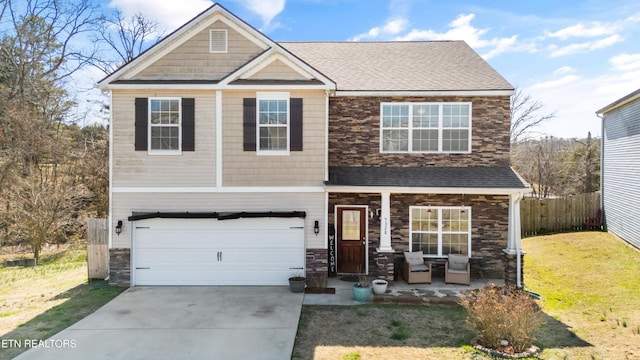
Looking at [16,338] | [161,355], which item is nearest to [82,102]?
[16,338]

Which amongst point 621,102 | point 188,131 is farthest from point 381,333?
point 621,102

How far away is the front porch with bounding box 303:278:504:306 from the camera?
391 inches

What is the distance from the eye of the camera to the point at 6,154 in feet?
70.2

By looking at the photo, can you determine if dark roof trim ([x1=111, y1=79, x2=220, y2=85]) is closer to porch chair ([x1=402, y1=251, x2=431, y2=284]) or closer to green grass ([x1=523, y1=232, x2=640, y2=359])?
porch chair ([x1=402, y1=251, x2=431, y2=284])

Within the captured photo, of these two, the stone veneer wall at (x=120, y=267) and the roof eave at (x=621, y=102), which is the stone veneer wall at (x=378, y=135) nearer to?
the roof eave at (x=621, y=102)

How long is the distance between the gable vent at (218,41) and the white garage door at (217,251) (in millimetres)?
5211

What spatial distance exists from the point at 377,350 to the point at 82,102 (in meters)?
25.8

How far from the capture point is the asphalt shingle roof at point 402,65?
41.3 feet

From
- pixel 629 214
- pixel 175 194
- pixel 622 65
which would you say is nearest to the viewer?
pixel 175 194

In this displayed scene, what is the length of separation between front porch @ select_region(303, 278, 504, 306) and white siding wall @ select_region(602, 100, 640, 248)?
804 centimetres

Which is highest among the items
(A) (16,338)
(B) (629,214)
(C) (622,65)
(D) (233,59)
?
(C) (622,65)

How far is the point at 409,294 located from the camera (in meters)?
10.3

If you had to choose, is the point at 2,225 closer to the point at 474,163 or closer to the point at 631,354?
the point at 474,163

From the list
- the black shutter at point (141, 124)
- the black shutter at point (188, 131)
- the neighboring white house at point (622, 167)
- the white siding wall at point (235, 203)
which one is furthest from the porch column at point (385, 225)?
the neighboring white house at point (622, 167)
